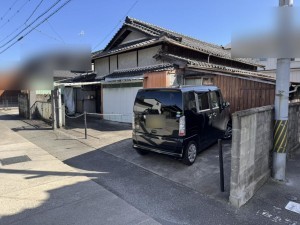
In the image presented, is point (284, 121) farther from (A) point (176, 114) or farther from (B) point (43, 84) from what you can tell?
(B) point (43, 84)

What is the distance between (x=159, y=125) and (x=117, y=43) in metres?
12.7

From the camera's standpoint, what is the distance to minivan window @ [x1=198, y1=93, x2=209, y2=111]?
588 cm

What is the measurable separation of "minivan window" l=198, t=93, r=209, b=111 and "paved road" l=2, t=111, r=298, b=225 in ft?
5.17

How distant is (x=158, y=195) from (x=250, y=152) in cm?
178

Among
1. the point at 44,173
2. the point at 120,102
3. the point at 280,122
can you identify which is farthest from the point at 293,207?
the point at 120,102

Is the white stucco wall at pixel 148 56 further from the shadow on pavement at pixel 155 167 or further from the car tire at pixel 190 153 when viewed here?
the car tire at pixel 190 153

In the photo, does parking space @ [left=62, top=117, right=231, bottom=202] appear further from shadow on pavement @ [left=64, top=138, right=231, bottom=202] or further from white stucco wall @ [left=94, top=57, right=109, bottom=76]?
white stucco wall @ [left=94, top=57, right=109, bottom=76]

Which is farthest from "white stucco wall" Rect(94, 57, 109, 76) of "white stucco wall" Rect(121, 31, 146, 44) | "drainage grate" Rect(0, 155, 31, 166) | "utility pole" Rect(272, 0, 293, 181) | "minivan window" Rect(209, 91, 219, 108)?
"utility pole" Rect(272, 0, 293, 181)

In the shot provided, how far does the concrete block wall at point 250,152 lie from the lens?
3689mm

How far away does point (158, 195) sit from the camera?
419 cm

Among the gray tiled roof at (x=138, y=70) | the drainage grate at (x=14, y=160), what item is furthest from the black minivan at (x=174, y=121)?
the gray tiled roof at (x=138, y=70)

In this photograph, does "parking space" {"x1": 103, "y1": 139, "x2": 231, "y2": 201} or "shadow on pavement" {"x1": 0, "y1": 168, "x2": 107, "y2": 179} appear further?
"shadow on pavement" {"x1": 0, "y1": 168, "x2": 107, "y2": 179}

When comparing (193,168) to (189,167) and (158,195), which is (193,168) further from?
(158,195)

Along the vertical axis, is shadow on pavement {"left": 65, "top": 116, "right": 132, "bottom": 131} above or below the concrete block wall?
below
